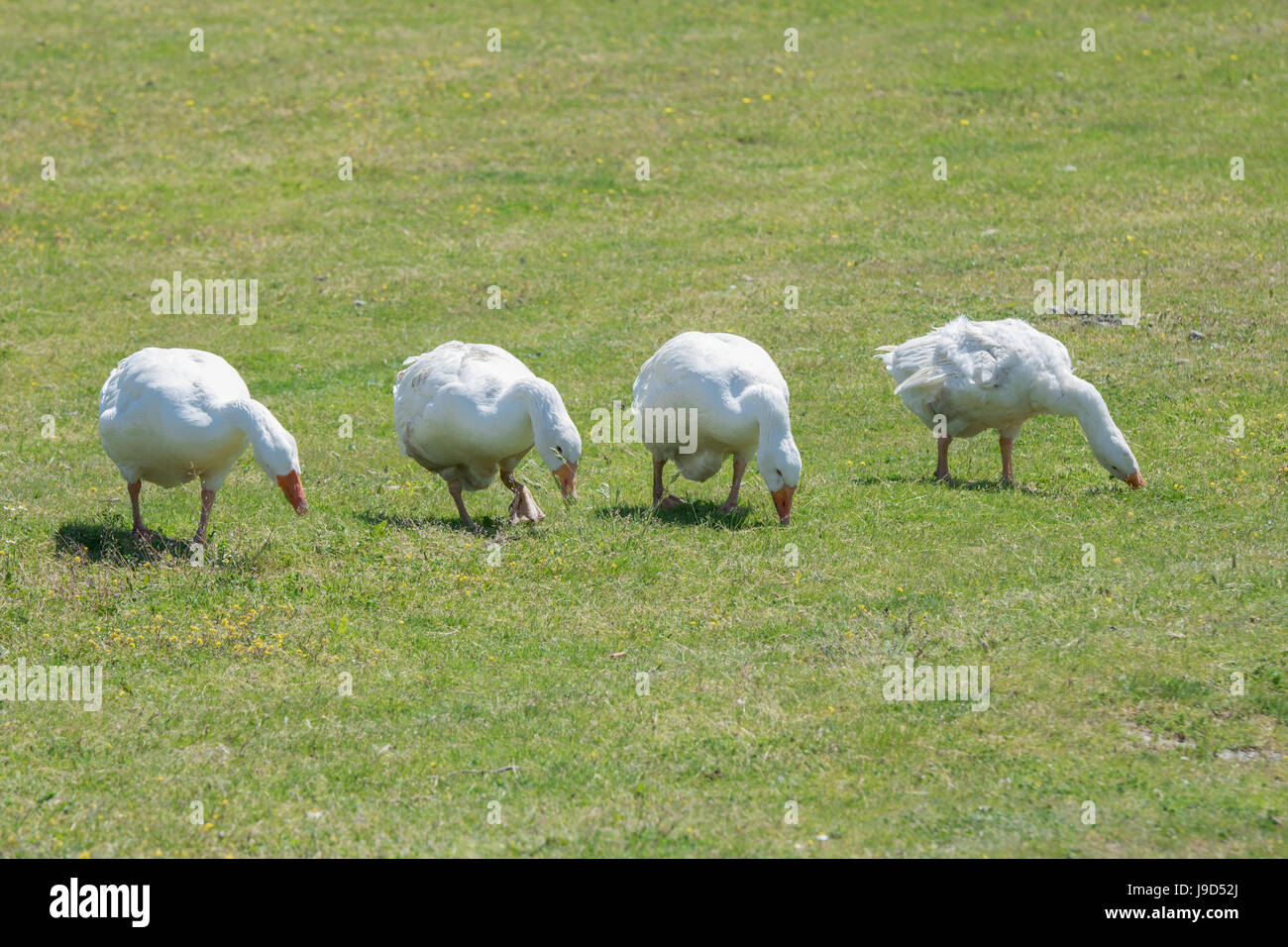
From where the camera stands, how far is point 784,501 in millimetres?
13617

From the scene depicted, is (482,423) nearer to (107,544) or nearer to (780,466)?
(780,466)

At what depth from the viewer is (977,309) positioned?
22.2 metres

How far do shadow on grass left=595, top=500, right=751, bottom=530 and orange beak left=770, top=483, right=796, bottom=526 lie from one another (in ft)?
1.43

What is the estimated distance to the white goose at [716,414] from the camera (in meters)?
13.5

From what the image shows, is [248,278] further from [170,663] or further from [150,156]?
[170,663]

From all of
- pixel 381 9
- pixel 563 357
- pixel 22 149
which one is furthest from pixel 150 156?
pixel 563 357

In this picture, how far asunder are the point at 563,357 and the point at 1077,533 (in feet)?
33.7

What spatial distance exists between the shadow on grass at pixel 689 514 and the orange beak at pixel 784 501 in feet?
1.43

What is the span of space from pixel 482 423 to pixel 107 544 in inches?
150
